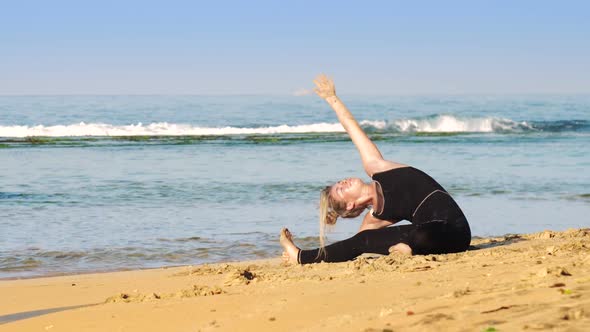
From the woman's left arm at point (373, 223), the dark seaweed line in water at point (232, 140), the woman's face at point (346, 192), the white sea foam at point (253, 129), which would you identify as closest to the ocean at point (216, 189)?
the dark seaweed line in water at point (232, 140)

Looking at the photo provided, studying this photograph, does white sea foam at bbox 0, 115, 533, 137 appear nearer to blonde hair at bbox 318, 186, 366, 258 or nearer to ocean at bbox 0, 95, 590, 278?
ocean at bbox 0, 95, 590, 278

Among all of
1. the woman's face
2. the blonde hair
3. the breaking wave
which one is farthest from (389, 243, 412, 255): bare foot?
the breaking wave

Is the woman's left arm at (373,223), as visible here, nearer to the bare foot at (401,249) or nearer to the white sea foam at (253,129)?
the bare foot at (401,249)

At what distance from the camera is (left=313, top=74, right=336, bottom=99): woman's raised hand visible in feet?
24.9

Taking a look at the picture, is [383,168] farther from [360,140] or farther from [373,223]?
[373,223]

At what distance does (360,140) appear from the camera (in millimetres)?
7340

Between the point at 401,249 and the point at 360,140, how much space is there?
93 cm

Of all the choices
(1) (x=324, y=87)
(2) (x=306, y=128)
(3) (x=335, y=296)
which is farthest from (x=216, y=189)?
(2) (x=306, y=128)

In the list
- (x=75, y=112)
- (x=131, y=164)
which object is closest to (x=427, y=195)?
(x=131, y=164)

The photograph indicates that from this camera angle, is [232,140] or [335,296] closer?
[335,296]

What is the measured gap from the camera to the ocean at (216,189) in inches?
361

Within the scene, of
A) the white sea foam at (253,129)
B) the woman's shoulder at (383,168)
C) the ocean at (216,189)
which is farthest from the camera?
the white sea foam at (253,129)

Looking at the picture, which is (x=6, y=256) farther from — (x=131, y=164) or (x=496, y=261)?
(x=131, y=164)

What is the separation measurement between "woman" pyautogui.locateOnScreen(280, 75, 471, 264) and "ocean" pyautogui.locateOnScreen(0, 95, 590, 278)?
5.49ft
